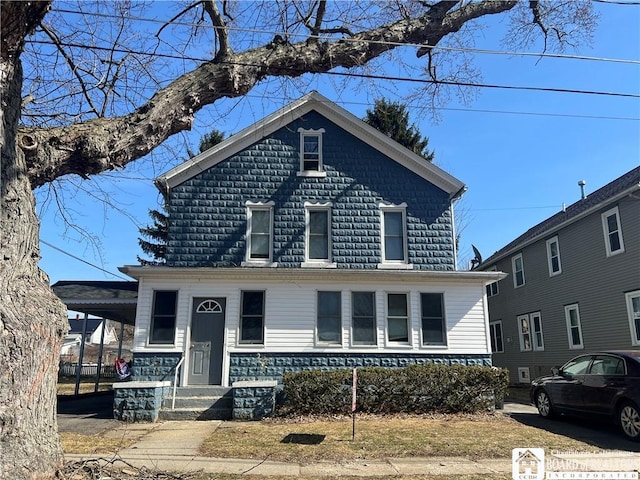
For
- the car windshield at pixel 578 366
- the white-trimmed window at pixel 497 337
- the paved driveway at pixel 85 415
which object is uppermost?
the white-trimmed window at pixel 497 337

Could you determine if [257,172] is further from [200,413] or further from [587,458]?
[587,458]

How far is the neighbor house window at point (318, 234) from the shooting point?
14.8 metres

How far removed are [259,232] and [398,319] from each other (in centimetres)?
486

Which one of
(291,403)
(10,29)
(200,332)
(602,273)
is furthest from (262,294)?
(602,273)

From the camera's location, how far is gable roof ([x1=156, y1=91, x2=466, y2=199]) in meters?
14.9

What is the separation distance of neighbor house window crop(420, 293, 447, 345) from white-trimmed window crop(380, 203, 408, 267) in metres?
1.32

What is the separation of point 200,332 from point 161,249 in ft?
56.6

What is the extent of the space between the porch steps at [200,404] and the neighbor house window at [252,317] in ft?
5.35

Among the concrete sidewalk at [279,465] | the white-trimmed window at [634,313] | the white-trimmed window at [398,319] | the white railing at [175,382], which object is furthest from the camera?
the white-trimmed window at [634,313]

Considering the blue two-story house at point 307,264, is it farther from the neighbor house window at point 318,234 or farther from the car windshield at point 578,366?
the car windshield at point 578,366

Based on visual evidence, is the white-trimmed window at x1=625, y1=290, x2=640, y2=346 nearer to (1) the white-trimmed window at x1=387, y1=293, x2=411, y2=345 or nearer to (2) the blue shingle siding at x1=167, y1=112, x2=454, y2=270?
(2) the blue shingle siding at x1=167, y1=112, x2=454, y2=270

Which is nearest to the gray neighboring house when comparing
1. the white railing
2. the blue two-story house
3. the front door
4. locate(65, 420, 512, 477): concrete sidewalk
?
the blue two-story house

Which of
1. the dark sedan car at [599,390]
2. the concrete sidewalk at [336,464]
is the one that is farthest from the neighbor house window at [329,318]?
the concrete sidewalk at [336,464]

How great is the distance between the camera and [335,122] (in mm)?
15773
